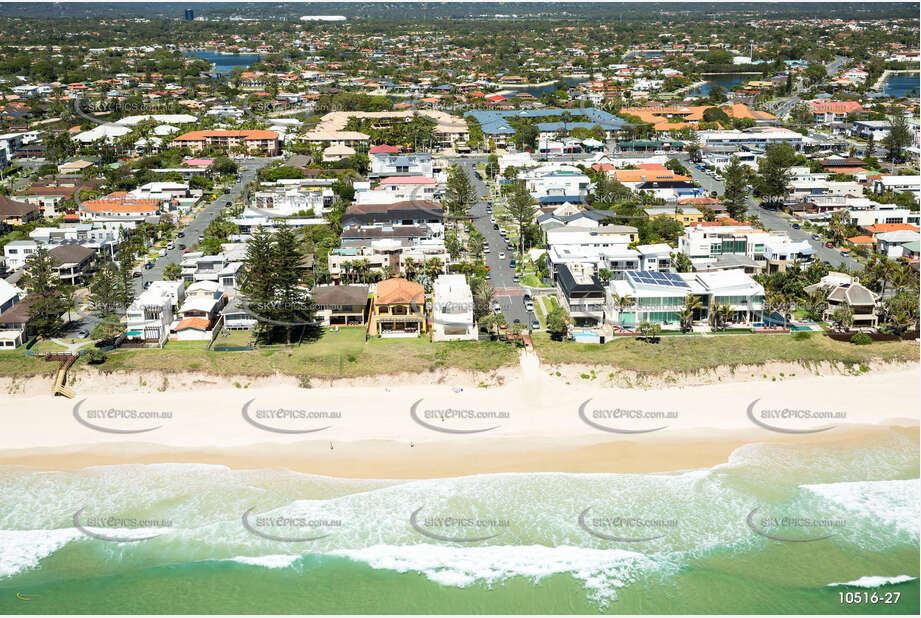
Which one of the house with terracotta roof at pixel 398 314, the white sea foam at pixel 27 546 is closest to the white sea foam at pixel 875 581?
the house with terracotta roof at pixel 398 314

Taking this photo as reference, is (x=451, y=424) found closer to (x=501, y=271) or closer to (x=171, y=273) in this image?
(x=501, y=271)

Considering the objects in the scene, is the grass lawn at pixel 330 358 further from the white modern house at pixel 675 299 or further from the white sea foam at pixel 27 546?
the white sea foam at pixel 27 546

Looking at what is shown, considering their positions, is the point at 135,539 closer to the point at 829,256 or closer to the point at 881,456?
the point at 881,456

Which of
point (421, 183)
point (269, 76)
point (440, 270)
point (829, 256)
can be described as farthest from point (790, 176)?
point (269, 76)

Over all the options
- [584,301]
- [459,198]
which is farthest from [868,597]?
[459,198]

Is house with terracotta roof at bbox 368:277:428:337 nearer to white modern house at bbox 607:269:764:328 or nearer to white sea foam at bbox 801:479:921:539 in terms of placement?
white modern house at bbox 607:269:764:328
